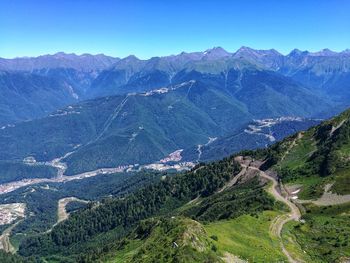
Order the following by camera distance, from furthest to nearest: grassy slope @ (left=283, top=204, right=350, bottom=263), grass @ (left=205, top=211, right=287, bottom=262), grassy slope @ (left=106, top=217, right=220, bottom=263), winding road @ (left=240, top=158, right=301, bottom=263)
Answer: winding road @ (left=240, top=158, right=301, bottom=263) → grassy slope @ (left=283, top=204, right=350, bottom=263) → grass @ (left=205, top=211, right=287, bottom=262) → grassy slope @ (left=106, top=217, right=220, bottom=263)

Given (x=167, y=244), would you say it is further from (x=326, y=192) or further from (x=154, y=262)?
(x=326, y=192)

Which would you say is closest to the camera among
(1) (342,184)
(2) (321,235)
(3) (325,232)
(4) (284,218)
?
(2) (321,235)

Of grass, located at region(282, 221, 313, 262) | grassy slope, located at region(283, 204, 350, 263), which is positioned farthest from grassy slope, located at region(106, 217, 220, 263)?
grassy slope, located at region(283, 204, 350, 263)

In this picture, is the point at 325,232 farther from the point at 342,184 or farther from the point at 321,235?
the point at 342,184

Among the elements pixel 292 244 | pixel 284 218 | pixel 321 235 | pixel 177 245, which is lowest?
pixel 284 218

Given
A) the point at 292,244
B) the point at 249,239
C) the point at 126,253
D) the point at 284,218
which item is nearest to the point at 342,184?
the point at 284,218

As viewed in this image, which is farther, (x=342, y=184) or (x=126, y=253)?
(x=342, y=184)

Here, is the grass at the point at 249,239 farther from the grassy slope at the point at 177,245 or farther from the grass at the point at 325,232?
the grass at the point at 325,232

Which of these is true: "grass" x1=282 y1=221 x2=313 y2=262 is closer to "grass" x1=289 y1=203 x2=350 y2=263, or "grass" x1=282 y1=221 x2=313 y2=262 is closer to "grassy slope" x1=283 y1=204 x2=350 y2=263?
"grassy slope" x1=283 y1=204 x2=350 y2=263

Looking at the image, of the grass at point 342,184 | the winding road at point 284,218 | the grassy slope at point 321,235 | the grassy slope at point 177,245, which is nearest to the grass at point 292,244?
the grassy slope at point 321,235
